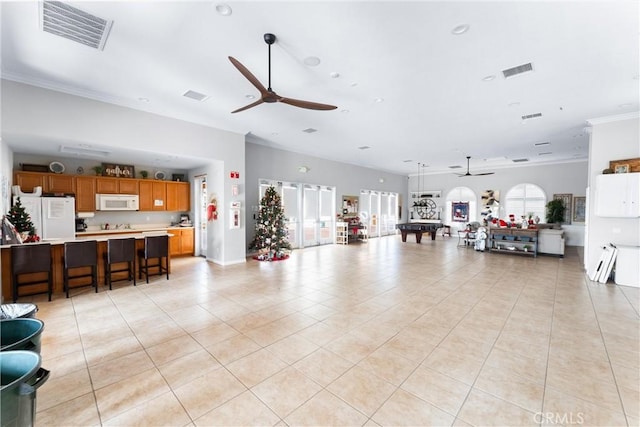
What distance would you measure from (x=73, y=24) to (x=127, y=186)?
4.82m

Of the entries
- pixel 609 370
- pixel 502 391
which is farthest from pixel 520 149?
pixel 502 391

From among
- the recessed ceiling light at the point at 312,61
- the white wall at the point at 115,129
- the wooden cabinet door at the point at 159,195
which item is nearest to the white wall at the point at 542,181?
the white wall at the point at 115,129

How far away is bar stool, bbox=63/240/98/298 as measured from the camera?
4.24 meters

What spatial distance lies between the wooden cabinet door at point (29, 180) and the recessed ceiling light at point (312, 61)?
20.6 ft

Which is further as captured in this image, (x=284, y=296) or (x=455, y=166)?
(x=455, y=166)

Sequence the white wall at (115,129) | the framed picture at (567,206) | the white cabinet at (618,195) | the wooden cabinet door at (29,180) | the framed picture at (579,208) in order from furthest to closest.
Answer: the framed picture at (567,206), the framed picture at (579,208), the wooden cabinet door at (29,180), the white cabinet at (618,195), the white wall at (115,129)

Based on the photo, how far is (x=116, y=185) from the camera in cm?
668

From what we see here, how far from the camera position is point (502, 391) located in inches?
85.0

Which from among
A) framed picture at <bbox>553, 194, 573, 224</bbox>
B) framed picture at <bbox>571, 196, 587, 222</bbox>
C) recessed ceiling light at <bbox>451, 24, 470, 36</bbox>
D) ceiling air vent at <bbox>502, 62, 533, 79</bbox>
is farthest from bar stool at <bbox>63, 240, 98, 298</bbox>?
framed picture at <bbox>571, 196, 587, 222</bbox>

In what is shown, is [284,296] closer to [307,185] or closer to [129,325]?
[129,325]

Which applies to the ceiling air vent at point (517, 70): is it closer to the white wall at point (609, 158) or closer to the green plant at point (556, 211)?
the white wall at point (609, 158)

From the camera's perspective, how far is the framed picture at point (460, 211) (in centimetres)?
1306

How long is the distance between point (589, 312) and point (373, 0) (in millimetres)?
4917

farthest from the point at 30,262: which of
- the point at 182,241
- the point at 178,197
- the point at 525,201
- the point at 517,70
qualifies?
the point at 525,201
